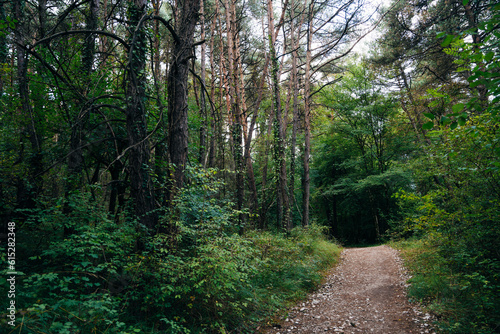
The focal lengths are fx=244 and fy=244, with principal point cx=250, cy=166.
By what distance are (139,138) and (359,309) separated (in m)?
5.06

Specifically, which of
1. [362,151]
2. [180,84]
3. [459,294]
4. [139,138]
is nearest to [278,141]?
[180,84]

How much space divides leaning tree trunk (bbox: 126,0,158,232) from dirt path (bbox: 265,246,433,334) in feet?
9.20

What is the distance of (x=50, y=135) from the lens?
5.79 metres

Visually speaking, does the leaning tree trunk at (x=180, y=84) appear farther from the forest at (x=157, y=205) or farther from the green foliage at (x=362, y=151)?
the green foliage at (x=362, y=151)

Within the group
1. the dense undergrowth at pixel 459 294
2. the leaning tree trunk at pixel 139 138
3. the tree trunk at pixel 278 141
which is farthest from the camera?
the tree trunk at pixel 278 141

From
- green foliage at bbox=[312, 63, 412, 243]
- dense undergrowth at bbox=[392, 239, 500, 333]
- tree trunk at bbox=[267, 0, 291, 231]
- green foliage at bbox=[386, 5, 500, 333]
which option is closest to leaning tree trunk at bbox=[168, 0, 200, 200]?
green foliage at bbox=[386, 5, 500, 333]

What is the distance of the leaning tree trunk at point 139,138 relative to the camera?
12.2 feet

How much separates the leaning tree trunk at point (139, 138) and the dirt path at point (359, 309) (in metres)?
2.80

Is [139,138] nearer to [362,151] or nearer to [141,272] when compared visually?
[141,272]

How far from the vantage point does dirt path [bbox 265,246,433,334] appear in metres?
3.96

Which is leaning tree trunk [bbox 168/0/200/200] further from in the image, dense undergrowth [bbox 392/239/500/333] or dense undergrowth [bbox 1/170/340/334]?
dense undergrowth [bbox 392/239/500/333]

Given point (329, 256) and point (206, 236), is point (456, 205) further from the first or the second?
point (329, 256)

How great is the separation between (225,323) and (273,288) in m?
1.87

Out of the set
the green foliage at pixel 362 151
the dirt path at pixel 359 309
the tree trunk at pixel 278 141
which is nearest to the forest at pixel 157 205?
the dirt path at pixel 359 309
